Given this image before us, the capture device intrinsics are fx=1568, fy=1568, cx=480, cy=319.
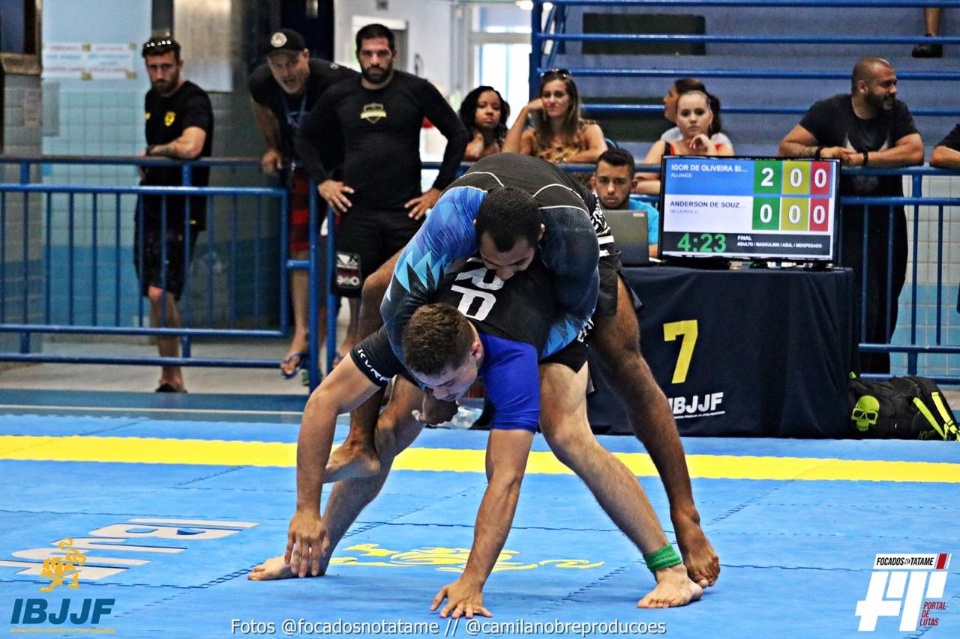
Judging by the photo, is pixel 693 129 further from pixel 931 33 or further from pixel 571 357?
pixel 571 357

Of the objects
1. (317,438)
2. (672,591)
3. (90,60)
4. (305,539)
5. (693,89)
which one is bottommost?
(672,591)

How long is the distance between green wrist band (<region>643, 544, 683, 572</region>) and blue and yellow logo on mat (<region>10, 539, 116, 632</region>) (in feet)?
5.46

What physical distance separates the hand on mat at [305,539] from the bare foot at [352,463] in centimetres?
18

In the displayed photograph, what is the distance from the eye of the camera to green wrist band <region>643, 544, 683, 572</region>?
16.1ft

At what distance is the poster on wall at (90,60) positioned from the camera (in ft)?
42.2

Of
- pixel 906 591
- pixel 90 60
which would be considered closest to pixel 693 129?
pixel 906 591

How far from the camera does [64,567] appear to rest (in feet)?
17.4

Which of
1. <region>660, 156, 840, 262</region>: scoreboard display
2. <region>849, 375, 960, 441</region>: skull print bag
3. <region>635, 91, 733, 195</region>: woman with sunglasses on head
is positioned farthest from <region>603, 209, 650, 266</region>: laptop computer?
<region>849, 375, 960, 441</region>: skull print bag

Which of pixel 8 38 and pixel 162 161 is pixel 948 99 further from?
pixel 8 38

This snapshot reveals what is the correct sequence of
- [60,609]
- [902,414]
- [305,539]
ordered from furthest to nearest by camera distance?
1. [902,414]
2. [305,539]
3. [60,609]

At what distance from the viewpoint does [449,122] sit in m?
8.91

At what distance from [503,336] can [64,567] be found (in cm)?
183

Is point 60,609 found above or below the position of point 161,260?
below

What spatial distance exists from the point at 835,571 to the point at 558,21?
27.1 ft
